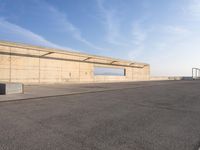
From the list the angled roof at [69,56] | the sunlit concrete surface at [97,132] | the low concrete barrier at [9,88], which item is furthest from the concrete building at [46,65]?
the sunlit concrete surface at [97,132]

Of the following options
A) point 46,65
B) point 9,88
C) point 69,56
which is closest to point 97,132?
point 9,88

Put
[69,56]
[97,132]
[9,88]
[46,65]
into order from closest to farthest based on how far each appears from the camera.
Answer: [97,132] < [9,88] < [46,65] < [69,56]

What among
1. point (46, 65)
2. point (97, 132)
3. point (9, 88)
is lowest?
point (97, 132)

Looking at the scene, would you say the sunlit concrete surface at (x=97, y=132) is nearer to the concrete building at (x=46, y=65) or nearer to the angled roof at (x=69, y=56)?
the concrete building at (x=46, y=65)

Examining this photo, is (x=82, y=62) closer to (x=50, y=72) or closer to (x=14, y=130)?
(x=50, y=72)

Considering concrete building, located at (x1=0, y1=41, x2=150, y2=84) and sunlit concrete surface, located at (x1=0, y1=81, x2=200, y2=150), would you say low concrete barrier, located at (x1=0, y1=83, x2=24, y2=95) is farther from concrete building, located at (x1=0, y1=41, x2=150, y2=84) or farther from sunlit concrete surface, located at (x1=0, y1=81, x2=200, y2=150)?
concrete building, located at (x1=0, y1=41, x2=150, y2=84)

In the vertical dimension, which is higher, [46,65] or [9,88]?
[46,65]

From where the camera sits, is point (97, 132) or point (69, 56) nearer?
point (97, 132)

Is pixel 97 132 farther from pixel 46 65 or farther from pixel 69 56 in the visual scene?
pixel 69 56

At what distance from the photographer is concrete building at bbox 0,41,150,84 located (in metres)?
19.8

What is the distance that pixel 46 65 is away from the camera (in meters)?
23.8

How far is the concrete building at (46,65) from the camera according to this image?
1983 cm

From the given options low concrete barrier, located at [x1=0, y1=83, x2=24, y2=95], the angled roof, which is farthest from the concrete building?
low concrete barrier, located at [x1=0, y1=83, x2=24, y2=95]

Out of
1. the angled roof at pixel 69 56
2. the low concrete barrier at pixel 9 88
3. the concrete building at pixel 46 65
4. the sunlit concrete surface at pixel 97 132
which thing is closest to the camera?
the sunlit concrete surface at pixel 97 132
